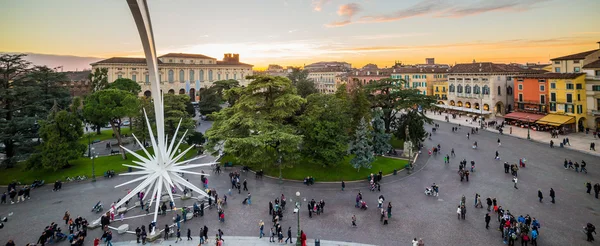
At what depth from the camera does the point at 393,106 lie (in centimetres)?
3956

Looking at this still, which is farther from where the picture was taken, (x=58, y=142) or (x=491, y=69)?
(x=491, y=69)

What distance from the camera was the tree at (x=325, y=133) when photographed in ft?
88.8

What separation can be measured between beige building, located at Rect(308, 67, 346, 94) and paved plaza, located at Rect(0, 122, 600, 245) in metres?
74.7

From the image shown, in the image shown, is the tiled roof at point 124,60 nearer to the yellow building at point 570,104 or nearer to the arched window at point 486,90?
the arched window at point 486,90

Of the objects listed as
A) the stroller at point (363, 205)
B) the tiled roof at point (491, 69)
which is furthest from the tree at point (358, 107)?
the tiled roof at point (491, 69)

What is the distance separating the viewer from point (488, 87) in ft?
199

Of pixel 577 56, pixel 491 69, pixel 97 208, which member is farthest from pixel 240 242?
pixel 491 69

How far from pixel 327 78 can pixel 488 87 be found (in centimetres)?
5478

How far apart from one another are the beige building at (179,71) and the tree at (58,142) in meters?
54.7

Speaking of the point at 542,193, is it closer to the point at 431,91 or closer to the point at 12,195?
the point at 12,195

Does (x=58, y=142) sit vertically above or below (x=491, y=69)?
below

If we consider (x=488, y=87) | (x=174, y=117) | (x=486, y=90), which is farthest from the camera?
(x=486, y=90)

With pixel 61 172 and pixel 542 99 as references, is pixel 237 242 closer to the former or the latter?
pixel 61 172

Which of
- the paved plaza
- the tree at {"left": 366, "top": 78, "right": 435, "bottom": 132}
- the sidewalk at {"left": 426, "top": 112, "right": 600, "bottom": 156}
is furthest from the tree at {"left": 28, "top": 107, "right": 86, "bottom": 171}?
the sidewalk at {"left": 426, "top": 112, "right": 600, "bottom": 156}
